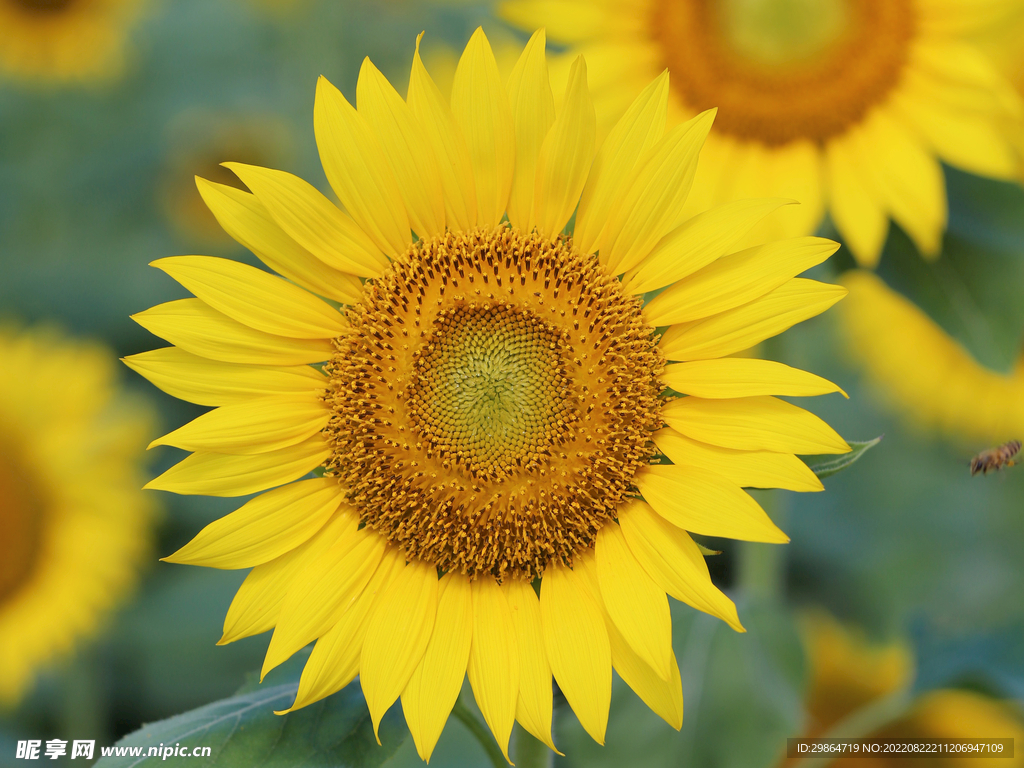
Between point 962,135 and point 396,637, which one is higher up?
point 962,135

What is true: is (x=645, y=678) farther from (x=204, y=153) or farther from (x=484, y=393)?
(x=204, y=153)

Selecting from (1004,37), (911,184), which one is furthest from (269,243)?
(1004,37)

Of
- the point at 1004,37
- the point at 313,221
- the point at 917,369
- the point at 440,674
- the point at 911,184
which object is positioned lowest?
the point at 440,674

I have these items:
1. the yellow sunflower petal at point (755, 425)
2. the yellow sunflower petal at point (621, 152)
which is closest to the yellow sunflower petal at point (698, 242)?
the yellow sunflower petal at point (621, 152)

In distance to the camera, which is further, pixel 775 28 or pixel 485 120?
pixel 775 28

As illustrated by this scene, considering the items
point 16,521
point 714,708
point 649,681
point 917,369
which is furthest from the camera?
point 917,369

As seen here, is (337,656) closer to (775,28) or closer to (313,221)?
(313,221)

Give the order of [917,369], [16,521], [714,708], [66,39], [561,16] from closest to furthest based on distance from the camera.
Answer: [561,16] < [714,708] < [16,521] < [917,369] < [66,39]

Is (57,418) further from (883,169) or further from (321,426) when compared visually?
(883,169)
